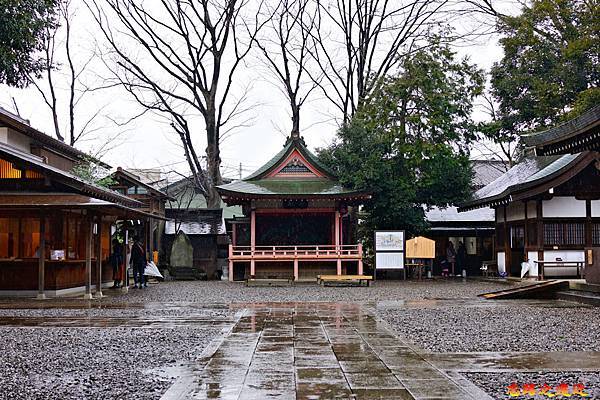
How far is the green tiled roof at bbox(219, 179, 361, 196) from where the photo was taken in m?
28.4

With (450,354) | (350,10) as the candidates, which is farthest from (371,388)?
(350,10)

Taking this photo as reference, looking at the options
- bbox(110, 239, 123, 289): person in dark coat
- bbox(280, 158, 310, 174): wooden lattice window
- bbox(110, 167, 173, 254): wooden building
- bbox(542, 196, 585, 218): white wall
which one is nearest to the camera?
bbox(110, 239, 123, 289): person in dark coat

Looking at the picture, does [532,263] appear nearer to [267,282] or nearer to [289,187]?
[267,282]

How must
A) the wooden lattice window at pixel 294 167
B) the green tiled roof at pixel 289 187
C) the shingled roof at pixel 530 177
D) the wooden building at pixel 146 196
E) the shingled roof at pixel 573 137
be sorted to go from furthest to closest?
the wooden building at pixel 146 196 → the wooden lattice window at pixel 294 167 → the green tiled roof at pixel 289 187 → the shingled roof at pixel 530 177 → the shingled roof at pixel 573 137

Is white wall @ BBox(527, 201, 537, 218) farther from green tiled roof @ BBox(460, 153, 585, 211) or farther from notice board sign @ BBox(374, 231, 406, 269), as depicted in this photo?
notice board sign @ BBox(374, 231, 406, 269)

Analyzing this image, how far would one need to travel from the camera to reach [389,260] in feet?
90.6

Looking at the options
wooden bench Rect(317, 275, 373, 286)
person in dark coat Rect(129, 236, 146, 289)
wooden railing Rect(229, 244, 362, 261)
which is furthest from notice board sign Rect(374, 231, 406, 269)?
person in dark coat Rect(129, 236, 146, 289)

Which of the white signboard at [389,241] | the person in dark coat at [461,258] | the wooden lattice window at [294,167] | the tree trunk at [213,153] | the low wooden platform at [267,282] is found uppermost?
the tree trunk at [213,153]

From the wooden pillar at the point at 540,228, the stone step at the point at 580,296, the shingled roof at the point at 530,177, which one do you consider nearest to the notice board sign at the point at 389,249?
the shingled roof at the point at 530,177

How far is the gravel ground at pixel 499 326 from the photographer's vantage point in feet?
30.2

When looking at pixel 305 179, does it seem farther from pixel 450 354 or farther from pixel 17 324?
pixel 450 354

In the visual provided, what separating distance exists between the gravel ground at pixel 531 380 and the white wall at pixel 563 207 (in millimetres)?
18504

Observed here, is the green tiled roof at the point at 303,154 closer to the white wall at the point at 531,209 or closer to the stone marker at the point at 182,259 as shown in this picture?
the stone marker at the point at 182,259

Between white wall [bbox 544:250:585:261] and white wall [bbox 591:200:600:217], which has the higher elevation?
white wall [bbox 591:200:600:217]
